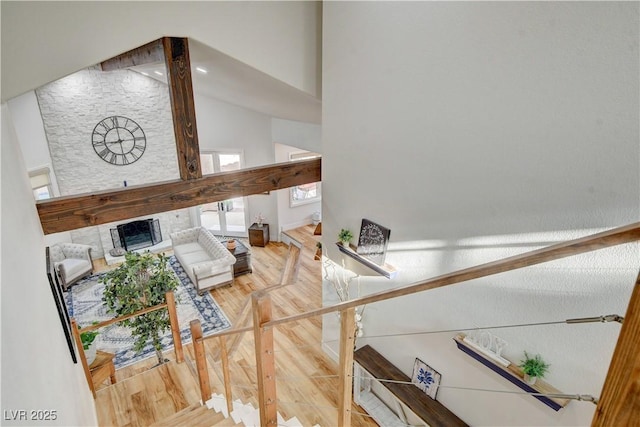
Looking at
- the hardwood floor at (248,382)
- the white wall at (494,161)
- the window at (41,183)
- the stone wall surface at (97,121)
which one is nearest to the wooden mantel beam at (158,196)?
the white wall at (494,161)

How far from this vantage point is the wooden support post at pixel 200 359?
3.44 meters

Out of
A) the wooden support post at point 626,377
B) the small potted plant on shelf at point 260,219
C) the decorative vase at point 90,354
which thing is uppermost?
the wooden support post at point 626,377

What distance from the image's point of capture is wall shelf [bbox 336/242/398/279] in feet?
10.5

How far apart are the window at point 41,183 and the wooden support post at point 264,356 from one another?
6.56 m

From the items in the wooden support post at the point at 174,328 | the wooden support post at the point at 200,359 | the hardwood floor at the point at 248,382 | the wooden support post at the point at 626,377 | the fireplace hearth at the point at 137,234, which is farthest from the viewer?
the fireplace hearth at the point at 137,234

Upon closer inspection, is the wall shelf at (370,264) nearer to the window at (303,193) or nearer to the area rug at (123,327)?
the area rug at (123,327)

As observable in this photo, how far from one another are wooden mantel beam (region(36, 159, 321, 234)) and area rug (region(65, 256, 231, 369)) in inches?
89.6

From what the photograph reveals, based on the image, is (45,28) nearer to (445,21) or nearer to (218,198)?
(218,198)

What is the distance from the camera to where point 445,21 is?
2438mm

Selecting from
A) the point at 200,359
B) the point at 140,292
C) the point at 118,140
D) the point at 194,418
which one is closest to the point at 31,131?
the point at 118,140

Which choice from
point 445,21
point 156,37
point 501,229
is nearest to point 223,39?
point 156,37

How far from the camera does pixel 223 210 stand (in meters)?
8.91

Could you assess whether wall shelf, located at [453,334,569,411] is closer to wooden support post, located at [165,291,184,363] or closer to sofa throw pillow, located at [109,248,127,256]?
wooden support post, located at [165,291,184,363]

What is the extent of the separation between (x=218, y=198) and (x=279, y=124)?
4.51m
